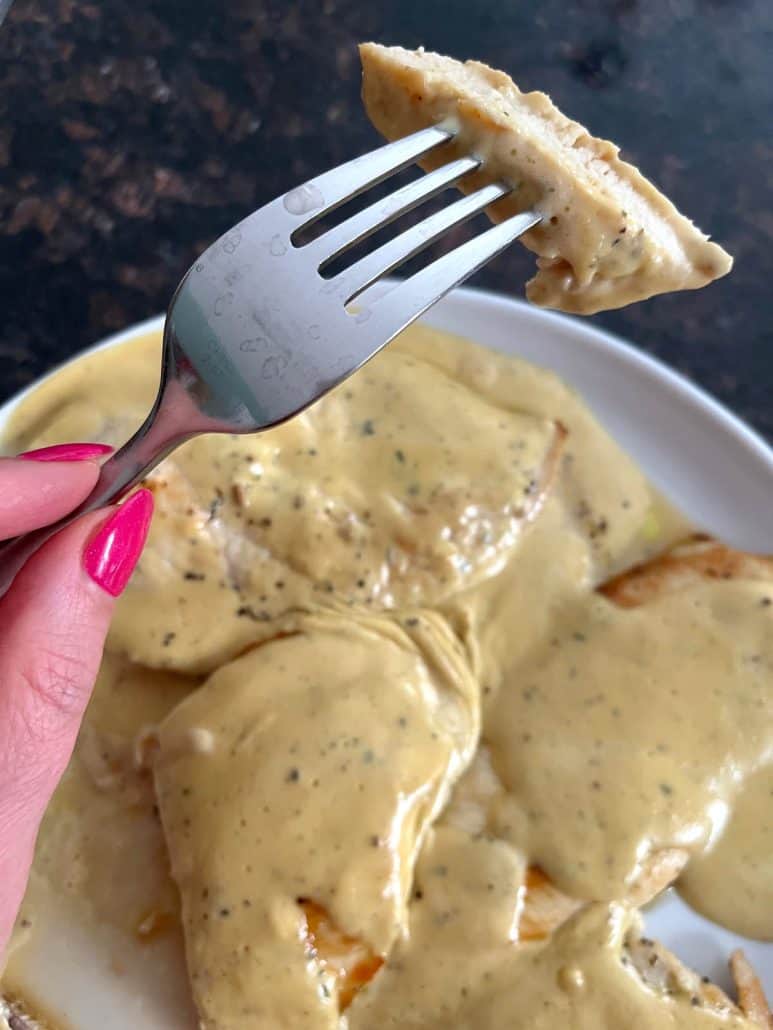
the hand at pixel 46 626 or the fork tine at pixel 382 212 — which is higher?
the fork tine at pixel 382 212

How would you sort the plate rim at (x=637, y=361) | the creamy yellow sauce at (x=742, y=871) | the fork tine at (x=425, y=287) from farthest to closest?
the plate rim at (x=637, y=361) → the creamy yellow sauce at (x=742, y=871) → the fork tine at (x=425, y=287)

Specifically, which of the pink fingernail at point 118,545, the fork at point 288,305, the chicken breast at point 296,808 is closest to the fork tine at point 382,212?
the fork at point 288,305

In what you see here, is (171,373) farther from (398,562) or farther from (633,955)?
(633,955)

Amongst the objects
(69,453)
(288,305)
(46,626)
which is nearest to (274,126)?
(69,453)

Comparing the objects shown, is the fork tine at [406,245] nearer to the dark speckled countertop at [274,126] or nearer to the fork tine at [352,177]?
the fork tine at [352,177]

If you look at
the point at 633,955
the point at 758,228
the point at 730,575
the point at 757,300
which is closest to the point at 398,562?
the point at 730,575

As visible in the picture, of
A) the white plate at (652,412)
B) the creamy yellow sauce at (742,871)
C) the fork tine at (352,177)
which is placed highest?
the fork tine at (352,177)

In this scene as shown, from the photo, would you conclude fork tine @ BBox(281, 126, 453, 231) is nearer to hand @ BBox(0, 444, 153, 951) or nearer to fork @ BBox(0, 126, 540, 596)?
fork @ BBox(0, 126, 540, 596)

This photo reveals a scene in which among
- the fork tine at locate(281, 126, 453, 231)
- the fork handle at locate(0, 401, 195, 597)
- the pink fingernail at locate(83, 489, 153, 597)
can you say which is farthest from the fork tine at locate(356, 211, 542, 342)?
the pink fingernail at locate(83, 489, 153, 597)
